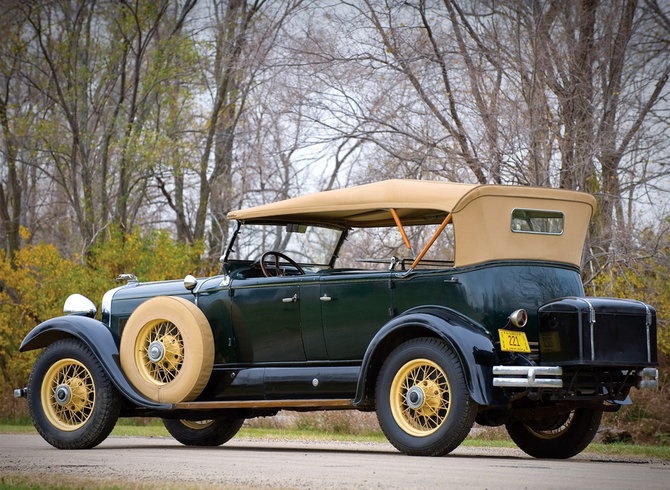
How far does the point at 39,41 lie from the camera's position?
22.4 meters

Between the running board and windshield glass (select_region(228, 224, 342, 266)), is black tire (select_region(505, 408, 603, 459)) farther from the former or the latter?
windshield glass (select_region(228, 224, 342, 266))

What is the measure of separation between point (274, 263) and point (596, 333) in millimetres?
3448

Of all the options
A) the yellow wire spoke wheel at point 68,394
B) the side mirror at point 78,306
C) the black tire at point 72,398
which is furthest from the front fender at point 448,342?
the side mirror at point 78,306

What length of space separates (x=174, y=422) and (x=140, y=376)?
152 centimetres

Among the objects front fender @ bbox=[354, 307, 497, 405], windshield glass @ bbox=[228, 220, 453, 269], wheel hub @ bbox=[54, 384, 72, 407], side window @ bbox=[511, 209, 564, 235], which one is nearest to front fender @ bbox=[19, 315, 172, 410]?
wheel hub @ bbox=[54, 384, 72, 407]

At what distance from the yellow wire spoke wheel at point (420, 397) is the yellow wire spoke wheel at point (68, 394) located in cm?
310

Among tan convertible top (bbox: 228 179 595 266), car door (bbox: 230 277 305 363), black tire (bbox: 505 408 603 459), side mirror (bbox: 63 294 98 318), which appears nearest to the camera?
tan convertible top (bbox: 228 179 595 266)

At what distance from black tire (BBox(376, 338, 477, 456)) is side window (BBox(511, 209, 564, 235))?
1.24 metres

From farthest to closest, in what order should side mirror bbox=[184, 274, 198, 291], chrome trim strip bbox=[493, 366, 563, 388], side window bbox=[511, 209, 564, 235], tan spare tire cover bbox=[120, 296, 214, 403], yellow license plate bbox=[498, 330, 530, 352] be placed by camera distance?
1. side mirror bbox=[184, 274, 198, 291]
2. tan spare tire cover bbox=[120, 296, 214, 403]
3. side window bbox=[511, 209, 564, 235]
4. yellow license plate bbox=[498, 330, 530, 352]
5. chrome trim strip bbox=[493, 366, 563, 388]

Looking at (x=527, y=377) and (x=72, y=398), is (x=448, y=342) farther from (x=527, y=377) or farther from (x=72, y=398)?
(x=72, y=398)

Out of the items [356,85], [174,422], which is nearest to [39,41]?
[356,85]

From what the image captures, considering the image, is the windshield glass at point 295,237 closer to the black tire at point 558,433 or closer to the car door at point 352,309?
the car door at point 352,309

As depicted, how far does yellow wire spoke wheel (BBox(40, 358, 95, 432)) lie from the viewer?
10086 mm

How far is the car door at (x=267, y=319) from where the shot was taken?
9.43 m
